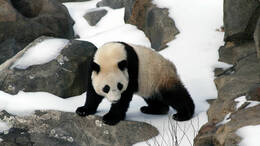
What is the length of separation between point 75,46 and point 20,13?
4.49m

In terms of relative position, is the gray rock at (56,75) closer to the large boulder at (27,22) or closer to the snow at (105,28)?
the snow at (105,28)

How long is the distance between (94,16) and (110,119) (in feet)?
29.5

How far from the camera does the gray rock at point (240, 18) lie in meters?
7.93

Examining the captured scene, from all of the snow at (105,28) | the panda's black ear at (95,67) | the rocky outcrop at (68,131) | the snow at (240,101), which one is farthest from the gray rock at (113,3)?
the snow at (240,101)

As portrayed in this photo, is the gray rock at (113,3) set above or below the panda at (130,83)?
below

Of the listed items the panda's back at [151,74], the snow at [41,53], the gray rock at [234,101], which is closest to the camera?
the gray rock at [234,101]

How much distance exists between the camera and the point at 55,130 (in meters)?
6.17

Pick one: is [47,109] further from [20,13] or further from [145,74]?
[20,13]

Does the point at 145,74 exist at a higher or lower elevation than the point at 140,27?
higher

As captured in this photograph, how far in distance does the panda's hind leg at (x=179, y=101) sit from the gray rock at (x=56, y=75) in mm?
1969

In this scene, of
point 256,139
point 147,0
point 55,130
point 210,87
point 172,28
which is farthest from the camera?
point 147,0

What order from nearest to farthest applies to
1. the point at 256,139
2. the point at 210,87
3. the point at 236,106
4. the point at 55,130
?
the point at 256,139 → the point at 236,106 → the point at 55,130 → the point at 210,87

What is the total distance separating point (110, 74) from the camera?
6.09 metres

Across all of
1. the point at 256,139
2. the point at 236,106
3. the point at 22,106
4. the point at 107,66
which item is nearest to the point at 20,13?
the point at 22,106
